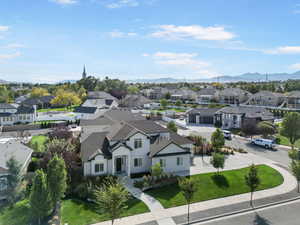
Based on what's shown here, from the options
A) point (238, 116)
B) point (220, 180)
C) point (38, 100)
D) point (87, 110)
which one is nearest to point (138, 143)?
point (220, 180)

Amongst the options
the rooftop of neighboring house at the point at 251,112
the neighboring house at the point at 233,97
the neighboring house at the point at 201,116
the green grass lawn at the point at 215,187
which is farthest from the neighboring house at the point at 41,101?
the green grass lawn at the point at 215,187

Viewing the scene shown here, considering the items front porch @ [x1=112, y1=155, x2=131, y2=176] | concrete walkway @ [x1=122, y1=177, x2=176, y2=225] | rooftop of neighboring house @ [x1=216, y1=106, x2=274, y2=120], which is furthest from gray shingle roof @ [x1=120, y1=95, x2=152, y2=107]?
concrete walkway @ [x1=122, y1=177, x2=176, y2=225]

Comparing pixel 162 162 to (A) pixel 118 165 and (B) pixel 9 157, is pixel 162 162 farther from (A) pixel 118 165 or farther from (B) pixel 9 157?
(B) pixel 9 157

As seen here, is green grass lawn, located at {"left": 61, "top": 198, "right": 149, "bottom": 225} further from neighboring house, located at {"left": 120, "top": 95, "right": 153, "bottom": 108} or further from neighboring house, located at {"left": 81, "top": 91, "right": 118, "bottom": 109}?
neighboring house, located at {"left": 120, "top": 95, "right": 153, "bottom": 108}

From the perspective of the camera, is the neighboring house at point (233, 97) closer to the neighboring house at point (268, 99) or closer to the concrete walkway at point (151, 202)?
the neighboring house at point (268, 99)

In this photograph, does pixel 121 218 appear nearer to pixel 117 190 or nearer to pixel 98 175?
pixel 117 190

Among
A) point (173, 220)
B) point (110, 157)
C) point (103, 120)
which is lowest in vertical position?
point (173, 220)

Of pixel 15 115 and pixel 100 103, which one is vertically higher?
pixel 100 103

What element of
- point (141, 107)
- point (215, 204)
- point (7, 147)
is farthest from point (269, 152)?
point (141, 107)
